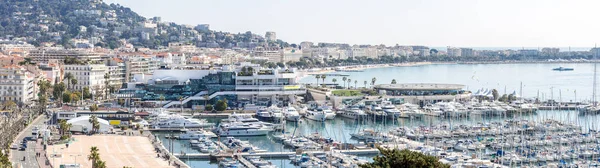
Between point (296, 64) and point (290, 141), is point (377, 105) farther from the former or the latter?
point (296, 64)

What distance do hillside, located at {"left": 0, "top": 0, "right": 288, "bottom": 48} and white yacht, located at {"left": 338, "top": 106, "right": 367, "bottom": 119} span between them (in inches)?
2878

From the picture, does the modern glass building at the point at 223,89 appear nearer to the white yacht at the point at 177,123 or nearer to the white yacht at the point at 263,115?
the white yacht at the point at 263,115

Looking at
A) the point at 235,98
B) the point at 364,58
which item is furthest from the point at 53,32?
the point at 235,98

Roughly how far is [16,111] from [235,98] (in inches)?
557

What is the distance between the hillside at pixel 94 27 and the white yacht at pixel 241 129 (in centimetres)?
7990

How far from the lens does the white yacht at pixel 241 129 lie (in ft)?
137

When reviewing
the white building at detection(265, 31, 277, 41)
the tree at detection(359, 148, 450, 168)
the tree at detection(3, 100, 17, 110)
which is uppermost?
the white building at detection(265, 31, 277, 41)

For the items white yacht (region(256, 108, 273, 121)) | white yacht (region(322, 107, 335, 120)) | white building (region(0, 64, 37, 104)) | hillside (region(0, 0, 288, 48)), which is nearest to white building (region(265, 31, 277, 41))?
hillside (region(0, 0, 288, 48))

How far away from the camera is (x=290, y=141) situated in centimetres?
3822

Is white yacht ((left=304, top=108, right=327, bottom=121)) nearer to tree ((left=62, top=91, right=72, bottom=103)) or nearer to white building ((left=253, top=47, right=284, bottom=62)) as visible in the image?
tree ((left=62, top=91, right=72, bottom=103))

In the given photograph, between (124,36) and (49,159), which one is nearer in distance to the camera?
(49,159)

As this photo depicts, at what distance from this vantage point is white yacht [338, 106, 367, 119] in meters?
50.2

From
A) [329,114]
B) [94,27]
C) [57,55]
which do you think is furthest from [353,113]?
[94,27]

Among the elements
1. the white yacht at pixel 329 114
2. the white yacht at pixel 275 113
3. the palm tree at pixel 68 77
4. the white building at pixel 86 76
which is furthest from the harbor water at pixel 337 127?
the white building at pixel 86 76
